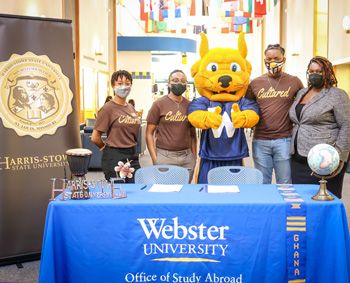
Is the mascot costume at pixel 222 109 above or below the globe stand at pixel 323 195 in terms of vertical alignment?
above

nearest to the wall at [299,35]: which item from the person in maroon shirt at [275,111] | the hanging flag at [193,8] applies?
the hanging flag at [193,8]

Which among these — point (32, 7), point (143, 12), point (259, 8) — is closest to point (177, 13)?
point (143, 12)

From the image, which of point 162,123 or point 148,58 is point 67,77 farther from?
point 148,58

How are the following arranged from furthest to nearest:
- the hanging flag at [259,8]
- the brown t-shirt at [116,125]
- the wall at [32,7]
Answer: the hanging flag at [259,8], the wall at [32,7], the brown t-shirt at [116,125]

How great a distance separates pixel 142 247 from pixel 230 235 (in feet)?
1.54

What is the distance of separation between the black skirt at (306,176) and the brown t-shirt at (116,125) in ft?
4.27

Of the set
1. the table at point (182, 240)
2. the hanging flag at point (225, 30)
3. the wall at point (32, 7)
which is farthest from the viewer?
the hanging flag at point (225, 30)

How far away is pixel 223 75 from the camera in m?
3.66

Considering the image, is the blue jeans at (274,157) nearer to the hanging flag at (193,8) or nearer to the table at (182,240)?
the table at (182,240)

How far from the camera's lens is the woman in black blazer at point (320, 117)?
327cm

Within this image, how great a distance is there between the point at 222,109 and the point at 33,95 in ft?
4.78

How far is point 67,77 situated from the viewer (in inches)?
137

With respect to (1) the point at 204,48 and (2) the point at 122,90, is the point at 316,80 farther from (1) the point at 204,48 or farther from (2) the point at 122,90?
(2) the point at 122,90

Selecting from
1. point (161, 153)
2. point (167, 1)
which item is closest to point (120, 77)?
point (161, 153)
